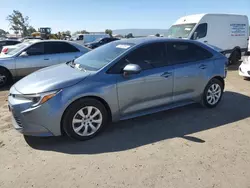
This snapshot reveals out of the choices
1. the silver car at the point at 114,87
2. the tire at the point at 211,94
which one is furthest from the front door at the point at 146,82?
the tire at the point at 211,94

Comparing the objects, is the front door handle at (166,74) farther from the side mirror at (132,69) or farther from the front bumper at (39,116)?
the front bumper at (39,116)

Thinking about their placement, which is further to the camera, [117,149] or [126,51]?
[126,51]

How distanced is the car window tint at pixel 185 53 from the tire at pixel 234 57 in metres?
7.65

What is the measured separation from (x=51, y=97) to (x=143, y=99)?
5.08ft

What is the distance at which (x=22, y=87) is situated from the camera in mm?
3604

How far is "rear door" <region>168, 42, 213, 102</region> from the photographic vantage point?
4.41 m

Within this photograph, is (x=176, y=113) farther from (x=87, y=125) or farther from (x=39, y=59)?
(x=39, y=59)

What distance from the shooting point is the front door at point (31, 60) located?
7.45 meters

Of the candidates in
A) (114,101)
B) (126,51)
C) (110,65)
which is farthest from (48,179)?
(126,51)

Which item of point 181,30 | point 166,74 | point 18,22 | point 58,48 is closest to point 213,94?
point 166,74

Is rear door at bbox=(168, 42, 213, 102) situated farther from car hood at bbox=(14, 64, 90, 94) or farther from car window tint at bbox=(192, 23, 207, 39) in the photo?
car window tint at bbox=(192, 23, 207, 39)

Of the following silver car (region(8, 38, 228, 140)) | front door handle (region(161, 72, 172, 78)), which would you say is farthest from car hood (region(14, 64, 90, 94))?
front door handle (region(161, 72, 172, 78))

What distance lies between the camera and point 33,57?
7617mm

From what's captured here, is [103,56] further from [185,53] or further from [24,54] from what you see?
[24,54]
